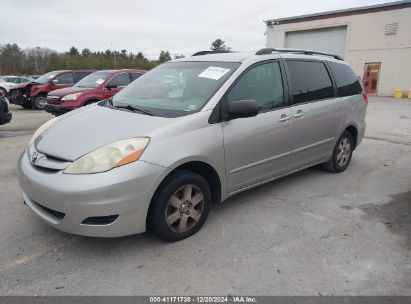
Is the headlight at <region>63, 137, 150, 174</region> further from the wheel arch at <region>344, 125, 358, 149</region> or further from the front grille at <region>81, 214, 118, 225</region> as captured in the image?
the wheel arch at <region>344, 125, 358, 149</region>

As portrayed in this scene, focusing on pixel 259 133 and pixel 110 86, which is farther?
pixel 110 86

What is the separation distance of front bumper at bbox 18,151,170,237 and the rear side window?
3.33 m

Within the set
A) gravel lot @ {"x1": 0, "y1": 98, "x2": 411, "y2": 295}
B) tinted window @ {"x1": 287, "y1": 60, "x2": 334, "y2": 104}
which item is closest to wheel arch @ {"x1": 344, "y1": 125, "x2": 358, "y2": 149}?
tinted window @ {"x1": 287, "y1": 60, "x2": 334, "y2": 104}

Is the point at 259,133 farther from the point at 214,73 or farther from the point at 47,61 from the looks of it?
the point at 47,61

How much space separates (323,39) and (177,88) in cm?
2568

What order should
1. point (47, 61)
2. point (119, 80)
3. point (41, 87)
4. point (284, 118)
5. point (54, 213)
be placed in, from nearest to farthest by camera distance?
point (54, 213) < point (284, 118) < point (119, 80) < point (41, 87) < point (47, 61)

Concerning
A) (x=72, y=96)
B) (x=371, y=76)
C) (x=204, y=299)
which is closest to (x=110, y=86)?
(x=72, y=96)

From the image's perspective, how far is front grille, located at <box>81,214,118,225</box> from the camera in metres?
2.85

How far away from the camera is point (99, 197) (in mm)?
2754

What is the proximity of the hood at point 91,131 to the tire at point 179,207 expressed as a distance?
1.67ft

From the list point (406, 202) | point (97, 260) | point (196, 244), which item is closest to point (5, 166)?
point (97, 260)

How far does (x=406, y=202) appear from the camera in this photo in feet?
14.3

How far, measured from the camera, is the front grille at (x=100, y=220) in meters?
2.85

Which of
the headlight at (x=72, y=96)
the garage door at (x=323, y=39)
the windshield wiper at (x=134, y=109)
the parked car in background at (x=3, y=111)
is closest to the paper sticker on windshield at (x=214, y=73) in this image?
the windshield wiper at (x=134, y=109)
